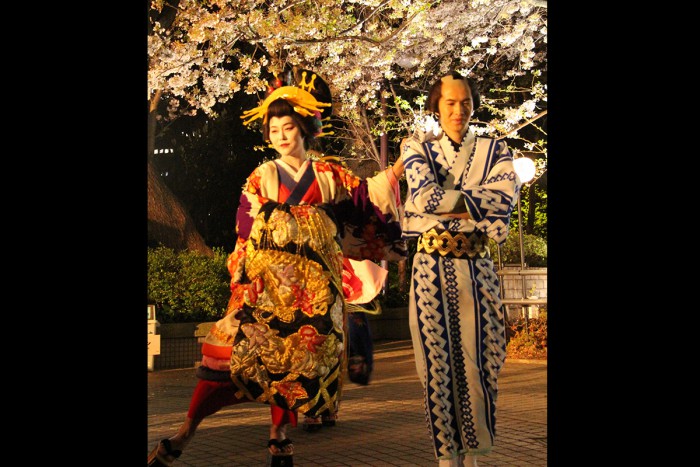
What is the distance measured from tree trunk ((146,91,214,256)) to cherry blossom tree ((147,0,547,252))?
1063 millimetres

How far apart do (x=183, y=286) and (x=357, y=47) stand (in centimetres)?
402

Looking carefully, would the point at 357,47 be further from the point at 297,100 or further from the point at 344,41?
the point at 297,100

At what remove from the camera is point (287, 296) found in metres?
5.59

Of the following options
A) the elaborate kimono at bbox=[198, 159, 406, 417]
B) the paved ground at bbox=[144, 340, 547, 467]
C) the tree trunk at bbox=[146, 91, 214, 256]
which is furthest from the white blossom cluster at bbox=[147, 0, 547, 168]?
the elaborate kimono at bbox=[198, 159, 406, 417]

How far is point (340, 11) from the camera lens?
11898 millimetres

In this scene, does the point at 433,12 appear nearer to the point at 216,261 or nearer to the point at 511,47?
the point at 511,47

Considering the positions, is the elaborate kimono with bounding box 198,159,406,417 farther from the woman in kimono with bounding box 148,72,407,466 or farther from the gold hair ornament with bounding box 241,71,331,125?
the gold hair ornament with bounding box 241,71,331,125

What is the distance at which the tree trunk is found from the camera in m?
13.8

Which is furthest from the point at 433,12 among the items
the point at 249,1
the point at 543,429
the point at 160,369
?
the point at 543,429

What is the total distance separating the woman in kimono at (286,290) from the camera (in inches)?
219

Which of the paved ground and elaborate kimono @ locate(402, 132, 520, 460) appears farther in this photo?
the paved ground

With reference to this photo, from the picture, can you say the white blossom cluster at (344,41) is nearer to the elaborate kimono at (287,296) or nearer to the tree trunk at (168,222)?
the tree trunk at (168,222)

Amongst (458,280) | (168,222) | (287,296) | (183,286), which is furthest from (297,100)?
(168,222)

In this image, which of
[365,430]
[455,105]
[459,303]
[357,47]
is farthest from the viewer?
[357,47]
